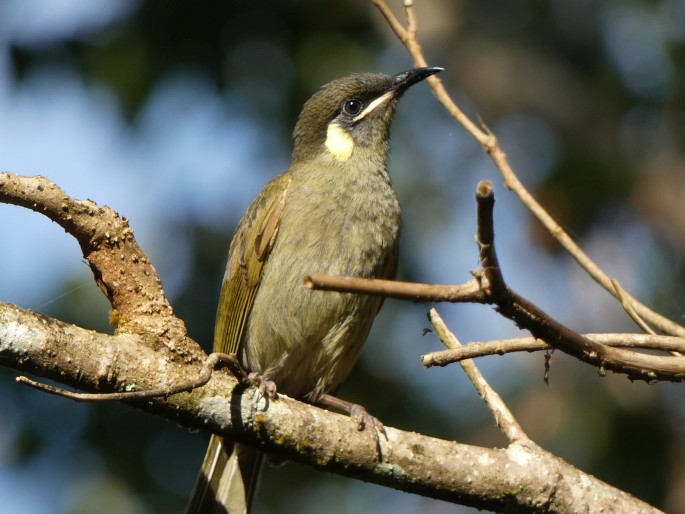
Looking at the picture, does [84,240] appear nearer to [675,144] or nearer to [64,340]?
[64,340]

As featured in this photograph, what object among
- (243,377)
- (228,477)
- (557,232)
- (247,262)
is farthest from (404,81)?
(243,377)

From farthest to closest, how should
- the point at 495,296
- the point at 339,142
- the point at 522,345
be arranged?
the point at 339,142
the point at 522,345
the point at 495,296

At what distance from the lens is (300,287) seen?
4418mm

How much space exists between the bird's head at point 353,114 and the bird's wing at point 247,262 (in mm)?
477

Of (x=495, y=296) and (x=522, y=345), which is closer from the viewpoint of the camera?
(x=495, y=296)

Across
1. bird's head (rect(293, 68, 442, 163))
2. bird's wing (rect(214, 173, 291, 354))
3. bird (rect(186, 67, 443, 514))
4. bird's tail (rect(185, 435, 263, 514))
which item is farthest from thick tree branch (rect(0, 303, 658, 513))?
bird's head (rect(293, 68, 442, 163))

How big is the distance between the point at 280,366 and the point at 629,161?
5113mm

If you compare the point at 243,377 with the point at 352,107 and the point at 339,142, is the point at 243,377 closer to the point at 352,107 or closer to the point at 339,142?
the point at 339,142

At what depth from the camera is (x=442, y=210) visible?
7938 mm

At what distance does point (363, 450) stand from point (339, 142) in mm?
2395

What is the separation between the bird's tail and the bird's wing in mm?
469

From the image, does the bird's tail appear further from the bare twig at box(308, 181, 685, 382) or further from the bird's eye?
the bare twig at box(308, 181, 685, 382)

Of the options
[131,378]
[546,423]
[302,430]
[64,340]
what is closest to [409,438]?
[302,430]

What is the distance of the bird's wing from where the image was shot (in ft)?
15.4
